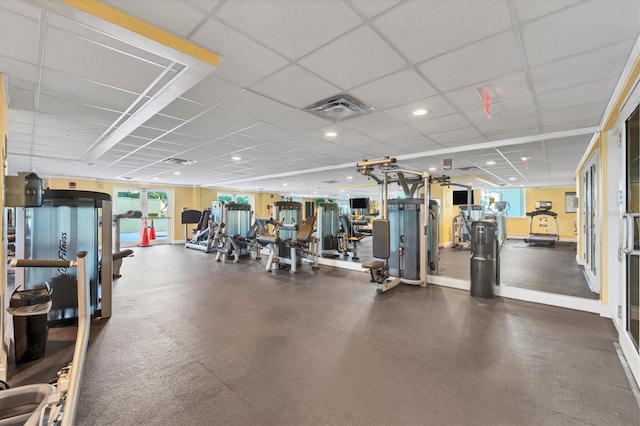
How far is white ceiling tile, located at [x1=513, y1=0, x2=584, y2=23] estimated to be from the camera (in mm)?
1707

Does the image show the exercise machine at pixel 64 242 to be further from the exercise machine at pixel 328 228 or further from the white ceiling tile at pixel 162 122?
the exercise machine at pixel 328 228

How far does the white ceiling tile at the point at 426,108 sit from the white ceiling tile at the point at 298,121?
0.98m

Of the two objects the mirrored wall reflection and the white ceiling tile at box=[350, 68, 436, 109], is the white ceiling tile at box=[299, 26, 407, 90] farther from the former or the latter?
the mirrored wall reflection

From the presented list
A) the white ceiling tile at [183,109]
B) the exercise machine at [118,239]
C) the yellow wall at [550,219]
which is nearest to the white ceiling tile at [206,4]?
the white ceiling tile at [183,109]

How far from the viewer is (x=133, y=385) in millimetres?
A: 2152

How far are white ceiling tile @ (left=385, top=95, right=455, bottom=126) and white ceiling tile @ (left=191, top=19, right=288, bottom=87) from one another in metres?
1.66

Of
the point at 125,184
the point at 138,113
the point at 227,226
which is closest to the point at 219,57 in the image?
the point at 138,113

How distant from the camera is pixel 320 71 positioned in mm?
2549

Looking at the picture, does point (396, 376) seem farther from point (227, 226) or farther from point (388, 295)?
point (227, 226)

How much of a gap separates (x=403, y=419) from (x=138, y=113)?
4136 millimetres

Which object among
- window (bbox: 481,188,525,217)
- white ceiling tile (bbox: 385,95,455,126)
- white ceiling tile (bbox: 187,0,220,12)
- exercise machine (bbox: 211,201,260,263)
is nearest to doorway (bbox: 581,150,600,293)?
white ceiling tile (bbox: 385,95,455,126)

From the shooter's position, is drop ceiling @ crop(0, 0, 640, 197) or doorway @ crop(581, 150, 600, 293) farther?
doorway @ crop(581, 150, 600, 293)

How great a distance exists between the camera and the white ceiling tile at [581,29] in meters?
1.75

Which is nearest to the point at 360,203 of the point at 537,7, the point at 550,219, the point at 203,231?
the point at 203,231
